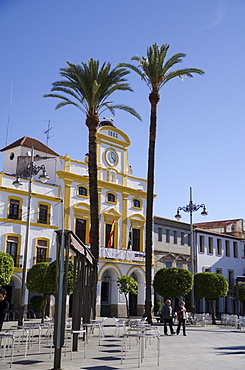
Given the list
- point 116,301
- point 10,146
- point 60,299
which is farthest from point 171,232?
point 60,299

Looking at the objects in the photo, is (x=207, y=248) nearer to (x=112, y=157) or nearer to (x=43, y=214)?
(x=112, y=157)

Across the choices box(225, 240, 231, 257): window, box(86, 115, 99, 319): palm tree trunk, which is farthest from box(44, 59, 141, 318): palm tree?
box(225, 240, 231, 257): window

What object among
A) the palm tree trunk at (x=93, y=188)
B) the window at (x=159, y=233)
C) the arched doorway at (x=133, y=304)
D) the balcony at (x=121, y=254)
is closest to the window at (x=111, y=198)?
the balcony at (x=121, y=254)

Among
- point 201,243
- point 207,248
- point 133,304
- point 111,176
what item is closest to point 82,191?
point 111,176

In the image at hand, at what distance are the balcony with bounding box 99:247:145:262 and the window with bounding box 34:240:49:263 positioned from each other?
17.2ft

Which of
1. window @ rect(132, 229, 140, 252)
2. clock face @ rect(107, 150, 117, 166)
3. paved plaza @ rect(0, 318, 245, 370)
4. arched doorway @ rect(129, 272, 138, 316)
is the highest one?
clock face @ rect(107, 150, 117, 166)

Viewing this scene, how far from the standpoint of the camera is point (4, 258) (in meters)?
27.8

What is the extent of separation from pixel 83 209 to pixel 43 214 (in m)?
4.22

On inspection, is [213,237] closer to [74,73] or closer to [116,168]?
[116,168]

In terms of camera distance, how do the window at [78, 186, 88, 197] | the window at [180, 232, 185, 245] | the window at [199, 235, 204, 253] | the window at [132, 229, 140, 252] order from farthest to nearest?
the window at [199, 235, 204, 253] → the window at [180, 232, 185, 245] → the window at [132, 229, 140, 252] → the window at [78, 186, 88, 197]

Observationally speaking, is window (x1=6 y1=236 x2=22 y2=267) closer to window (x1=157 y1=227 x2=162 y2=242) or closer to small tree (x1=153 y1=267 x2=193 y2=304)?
small tree (x1=153 y1=267 x2=193 y2=304)

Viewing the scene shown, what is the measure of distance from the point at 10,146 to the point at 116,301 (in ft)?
61.1

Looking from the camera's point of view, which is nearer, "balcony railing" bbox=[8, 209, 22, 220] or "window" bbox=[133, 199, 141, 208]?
"balcony railing" bbox=[8, 209, 22, 220]

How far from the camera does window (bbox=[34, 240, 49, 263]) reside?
38.4m
